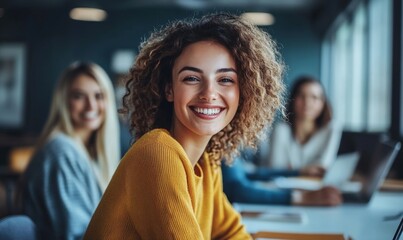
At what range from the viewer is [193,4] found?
28.8 ft

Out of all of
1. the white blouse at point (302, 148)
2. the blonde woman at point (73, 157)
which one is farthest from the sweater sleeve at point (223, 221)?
the white blouse at point (302, 148)

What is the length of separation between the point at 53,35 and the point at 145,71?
891cm

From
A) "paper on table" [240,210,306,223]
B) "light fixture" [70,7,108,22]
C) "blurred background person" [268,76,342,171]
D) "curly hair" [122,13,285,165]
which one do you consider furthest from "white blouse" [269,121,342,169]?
"light fixture" [70,7,108,22]

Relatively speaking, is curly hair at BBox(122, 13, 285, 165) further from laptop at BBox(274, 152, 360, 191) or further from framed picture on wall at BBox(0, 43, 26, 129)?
framed picture on wall at BBox(0, 43, 26, 129)

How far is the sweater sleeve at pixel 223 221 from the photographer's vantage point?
5.39 ft

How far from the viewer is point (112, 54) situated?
31.7ft

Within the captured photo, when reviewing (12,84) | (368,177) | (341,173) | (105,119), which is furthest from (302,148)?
(12,84)

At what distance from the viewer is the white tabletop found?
181 cm

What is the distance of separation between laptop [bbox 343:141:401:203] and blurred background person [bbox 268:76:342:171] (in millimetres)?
1042

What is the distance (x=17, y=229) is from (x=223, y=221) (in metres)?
0.62

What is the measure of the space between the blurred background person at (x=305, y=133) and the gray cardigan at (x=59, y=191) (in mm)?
1945

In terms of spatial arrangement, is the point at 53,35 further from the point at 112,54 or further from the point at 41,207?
the point at 41,207

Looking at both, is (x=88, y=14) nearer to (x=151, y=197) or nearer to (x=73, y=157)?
(x=73, y=157)

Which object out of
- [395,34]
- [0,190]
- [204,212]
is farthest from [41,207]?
[0,190]
